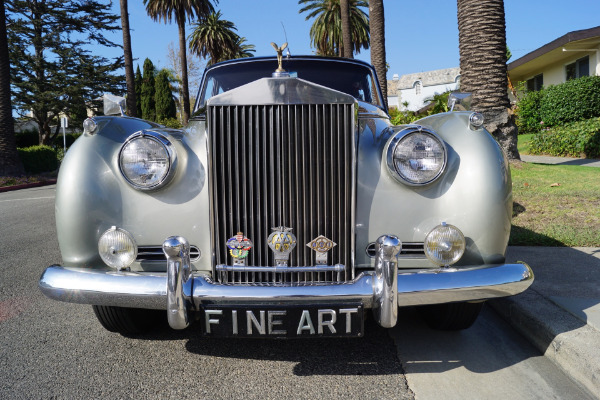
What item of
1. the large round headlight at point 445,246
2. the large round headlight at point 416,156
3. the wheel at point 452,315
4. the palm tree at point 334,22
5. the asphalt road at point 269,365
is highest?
the palm tree at point 334,22

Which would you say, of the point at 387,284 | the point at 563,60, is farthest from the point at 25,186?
the point at 563,60

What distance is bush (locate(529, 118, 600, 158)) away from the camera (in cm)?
1187

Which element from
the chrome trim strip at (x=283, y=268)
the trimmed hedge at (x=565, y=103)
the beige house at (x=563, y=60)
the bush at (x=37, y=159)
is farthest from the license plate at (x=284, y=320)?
the bush at (x=37, y=159)

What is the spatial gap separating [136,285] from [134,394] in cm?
52

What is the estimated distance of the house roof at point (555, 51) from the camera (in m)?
14.7

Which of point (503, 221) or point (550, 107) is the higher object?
Result: point (550, 107)

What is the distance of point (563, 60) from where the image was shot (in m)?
18.7

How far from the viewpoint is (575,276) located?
11.1 feet

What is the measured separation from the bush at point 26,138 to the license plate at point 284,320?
29557 mm

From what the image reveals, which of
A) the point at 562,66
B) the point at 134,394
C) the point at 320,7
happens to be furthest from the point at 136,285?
→ the point at 320,7

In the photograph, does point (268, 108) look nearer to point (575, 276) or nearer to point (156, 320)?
point (156, 320)

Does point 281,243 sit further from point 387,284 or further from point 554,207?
point 554,207

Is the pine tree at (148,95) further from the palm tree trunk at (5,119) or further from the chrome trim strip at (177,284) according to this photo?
the chrome trim strip at (177,284)

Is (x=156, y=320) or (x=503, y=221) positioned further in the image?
(x=156, y=320)
